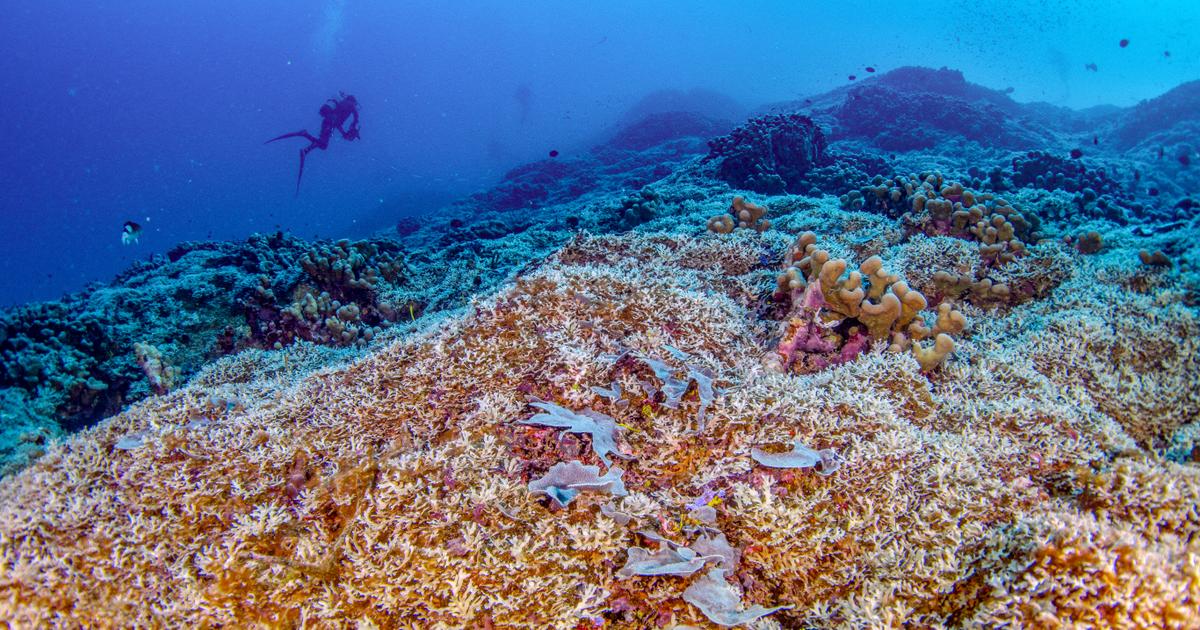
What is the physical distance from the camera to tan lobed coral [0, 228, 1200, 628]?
1.67m

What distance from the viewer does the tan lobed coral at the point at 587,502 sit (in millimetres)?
1666

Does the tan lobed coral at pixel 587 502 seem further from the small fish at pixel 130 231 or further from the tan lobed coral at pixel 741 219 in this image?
the small fish at pixel 130 231

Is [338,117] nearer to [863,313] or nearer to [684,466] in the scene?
[863,313]

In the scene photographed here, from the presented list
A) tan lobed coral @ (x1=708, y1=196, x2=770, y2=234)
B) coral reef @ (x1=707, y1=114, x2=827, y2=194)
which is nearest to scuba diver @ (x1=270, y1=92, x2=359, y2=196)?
coral reef @ (x1=707, y1=114, x2=827, y2=194)

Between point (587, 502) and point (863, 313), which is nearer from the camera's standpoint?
point (587, 502)

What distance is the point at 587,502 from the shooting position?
198 cm

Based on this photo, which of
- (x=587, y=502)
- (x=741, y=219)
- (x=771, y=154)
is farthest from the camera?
(x=771, y=154)

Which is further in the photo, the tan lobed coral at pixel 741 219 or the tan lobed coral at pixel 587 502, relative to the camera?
the tan lobed coral at pixel 741 219

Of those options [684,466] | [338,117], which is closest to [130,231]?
A: [338,117]

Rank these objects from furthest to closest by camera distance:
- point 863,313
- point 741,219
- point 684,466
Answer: point 741,219, point 863,313, point 684,466

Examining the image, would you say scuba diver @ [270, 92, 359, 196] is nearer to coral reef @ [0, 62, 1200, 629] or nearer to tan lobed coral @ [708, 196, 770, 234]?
coral reef @ [0, 62, 1200, 629]

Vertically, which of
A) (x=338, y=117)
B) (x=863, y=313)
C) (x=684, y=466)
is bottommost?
(x=684, y=466)

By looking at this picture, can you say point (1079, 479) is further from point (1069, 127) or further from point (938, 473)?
point (1069, 127)

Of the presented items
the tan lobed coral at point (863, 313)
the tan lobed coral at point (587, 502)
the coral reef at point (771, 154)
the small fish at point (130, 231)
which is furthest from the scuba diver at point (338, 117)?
the tan lobed coral at point (863, 313)
